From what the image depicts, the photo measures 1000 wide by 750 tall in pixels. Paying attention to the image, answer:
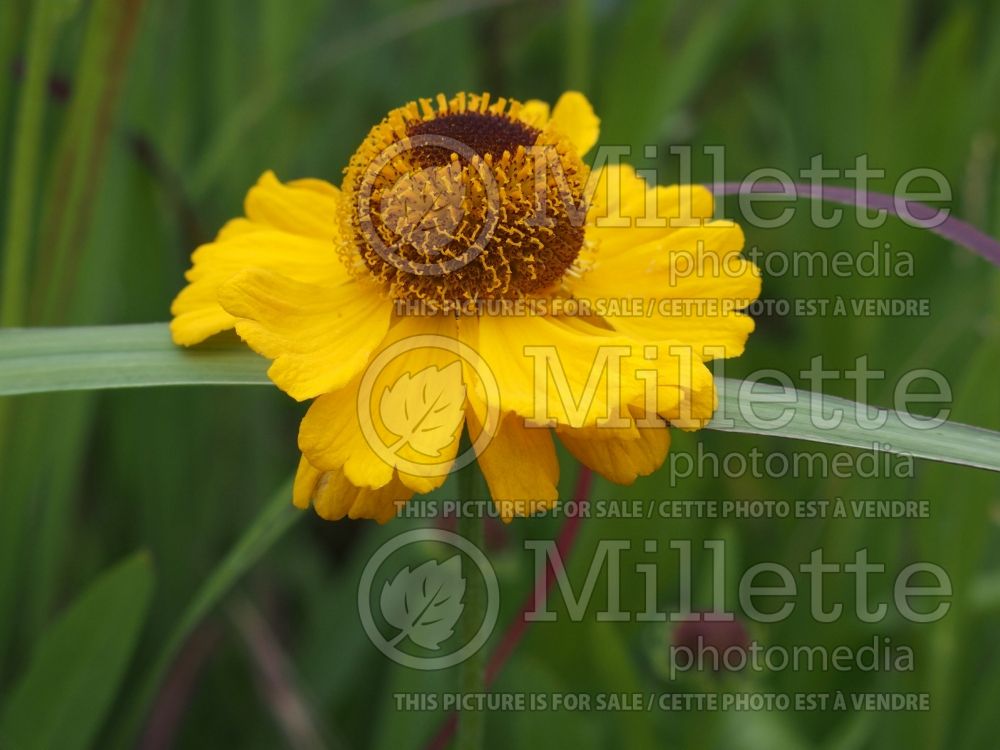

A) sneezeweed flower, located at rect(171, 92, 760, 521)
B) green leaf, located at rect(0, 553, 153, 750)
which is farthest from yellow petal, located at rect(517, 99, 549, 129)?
green leaf, located at rect(0, 553, 153, 750)

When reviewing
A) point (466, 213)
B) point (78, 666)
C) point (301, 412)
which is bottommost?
point (78, 666)

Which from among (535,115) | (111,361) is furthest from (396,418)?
(535,115)

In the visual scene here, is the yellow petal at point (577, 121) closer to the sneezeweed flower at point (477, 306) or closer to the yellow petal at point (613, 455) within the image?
the sneezeweed flower at point (477, 306)

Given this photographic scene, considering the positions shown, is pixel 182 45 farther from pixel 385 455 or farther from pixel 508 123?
pixel 385 455

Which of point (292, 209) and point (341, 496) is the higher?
point (292, 209)

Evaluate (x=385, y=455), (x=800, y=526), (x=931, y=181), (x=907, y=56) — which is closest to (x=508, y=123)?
(x=385, y=455)

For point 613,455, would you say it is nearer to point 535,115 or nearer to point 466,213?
point 466,213
